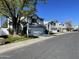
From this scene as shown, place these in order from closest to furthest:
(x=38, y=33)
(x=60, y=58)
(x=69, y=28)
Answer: (x=60, y=58) < (x=38, y=33) < (x=69, y=28)

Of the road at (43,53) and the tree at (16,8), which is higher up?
the tree at (16,8)

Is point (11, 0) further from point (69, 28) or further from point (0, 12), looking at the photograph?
point (69, 28)

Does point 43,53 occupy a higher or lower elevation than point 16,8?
lower

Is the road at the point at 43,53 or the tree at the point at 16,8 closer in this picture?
the road at the point at 43,53

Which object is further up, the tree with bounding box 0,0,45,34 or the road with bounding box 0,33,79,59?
the tree with bounding box 0,0,45,34

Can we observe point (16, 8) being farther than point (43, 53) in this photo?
Yes

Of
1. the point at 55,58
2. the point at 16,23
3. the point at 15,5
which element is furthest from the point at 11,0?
the point at 55,58

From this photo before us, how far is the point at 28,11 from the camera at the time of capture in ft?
131

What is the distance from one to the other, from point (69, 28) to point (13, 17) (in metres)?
149

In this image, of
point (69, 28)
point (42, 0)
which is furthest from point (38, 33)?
point (69, 28)

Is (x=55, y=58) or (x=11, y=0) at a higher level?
(x=11, y=0)

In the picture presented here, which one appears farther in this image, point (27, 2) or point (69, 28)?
point (69, 28)

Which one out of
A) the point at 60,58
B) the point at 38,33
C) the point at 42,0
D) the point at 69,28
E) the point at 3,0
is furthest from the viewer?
the point at 69,28

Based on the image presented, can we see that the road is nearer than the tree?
Yes
